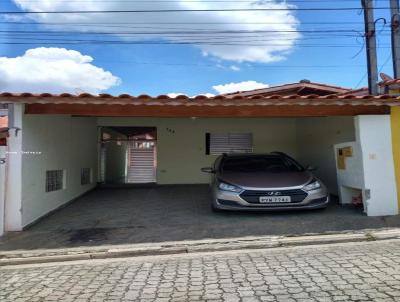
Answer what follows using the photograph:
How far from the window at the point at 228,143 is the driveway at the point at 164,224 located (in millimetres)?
4142

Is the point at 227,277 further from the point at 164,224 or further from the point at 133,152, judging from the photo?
the point at 133,152

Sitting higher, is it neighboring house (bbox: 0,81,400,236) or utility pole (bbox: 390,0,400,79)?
utility pole (bbox: 390,0,400,79)

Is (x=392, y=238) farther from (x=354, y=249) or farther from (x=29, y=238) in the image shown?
(x=29, y=238)

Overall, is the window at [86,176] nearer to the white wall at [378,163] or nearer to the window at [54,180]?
the window at [54,180]

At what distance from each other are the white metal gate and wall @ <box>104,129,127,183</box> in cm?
63

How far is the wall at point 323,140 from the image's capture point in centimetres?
969

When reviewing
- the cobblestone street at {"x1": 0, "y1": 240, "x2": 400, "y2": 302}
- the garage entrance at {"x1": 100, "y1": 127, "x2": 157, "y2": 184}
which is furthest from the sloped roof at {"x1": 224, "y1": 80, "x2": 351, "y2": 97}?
the cobblestone street at {"x1": 0, "y1": 240, "x2": 400, "y2": 302}

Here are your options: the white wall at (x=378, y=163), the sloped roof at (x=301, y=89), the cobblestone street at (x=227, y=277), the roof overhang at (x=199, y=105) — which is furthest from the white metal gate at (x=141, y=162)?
the cobblestone street at (x=227, y=277)

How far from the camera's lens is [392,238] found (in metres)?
6.11

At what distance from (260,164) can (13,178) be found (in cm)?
509

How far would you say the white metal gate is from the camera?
13.6 m

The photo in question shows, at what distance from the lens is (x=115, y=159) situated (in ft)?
47.8

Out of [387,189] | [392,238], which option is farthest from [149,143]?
[392,238]

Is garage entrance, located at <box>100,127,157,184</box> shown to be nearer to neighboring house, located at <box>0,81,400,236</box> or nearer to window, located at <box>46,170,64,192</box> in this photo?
neighboring house, located at <box>0,81,400,236</box>
